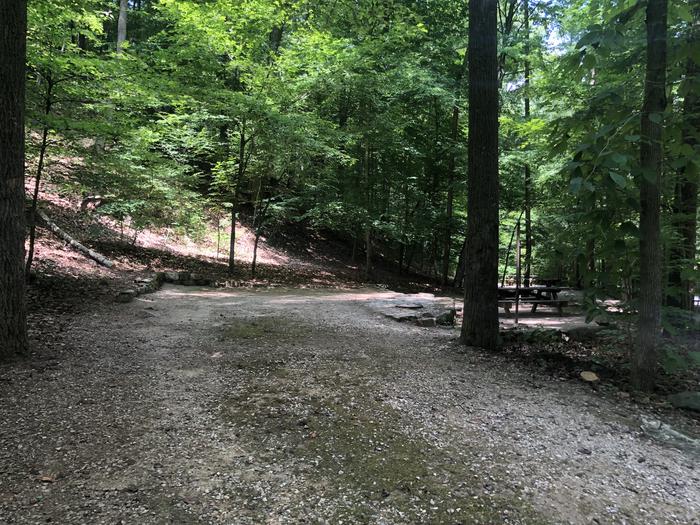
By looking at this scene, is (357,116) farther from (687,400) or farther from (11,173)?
(687,400)

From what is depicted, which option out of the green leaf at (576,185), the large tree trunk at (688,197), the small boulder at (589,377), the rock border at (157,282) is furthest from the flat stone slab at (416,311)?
the green leaf at (576,185)

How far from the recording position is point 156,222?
35.9ft

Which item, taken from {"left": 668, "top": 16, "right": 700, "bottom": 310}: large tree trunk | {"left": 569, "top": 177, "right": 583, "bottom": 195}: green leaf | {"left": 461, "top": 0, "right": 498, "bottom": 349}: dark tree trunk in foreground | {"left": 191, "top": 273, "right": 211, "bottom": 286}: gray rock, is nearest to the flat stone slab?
{"left": 461, "top": 0, "right": 498, "bottom": 349}: dark tree trunk in foreground

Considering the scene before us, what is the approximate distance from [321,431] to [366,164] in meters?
12.1

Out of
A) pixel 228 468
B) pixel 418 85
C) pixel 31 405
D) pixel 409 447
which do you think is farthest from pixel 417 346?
pixel 418 85

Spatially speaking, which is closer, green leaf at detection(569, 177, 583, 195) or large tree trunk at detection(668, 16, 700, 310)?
green leaf at detection(569, 177, 583, 195)

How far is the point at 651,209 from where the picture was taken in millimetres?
4188

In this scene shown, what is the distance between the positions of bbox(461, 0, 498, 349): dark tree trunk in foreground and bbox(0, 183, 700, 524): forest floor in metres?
0.68

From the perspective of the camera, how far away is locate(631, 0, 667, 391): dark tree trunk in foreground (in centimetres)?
404

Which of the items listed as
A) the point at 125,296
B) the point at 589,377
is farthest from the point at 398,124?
the point at 589,377

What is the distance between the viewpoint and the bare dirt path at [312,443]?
2291 millimetres

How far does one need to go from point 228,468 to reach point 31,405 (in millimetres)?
1804

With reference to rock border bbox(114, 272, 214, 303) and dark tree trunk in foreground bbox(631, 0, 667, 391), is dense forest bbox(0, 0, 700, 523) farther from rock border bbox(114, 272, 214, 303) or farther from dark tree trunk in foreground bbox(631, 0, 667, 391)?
rock border bbox(114, 272, 214, 303)

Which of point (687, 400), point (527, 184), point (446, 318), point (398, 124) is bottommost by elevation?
point (687, 400)
